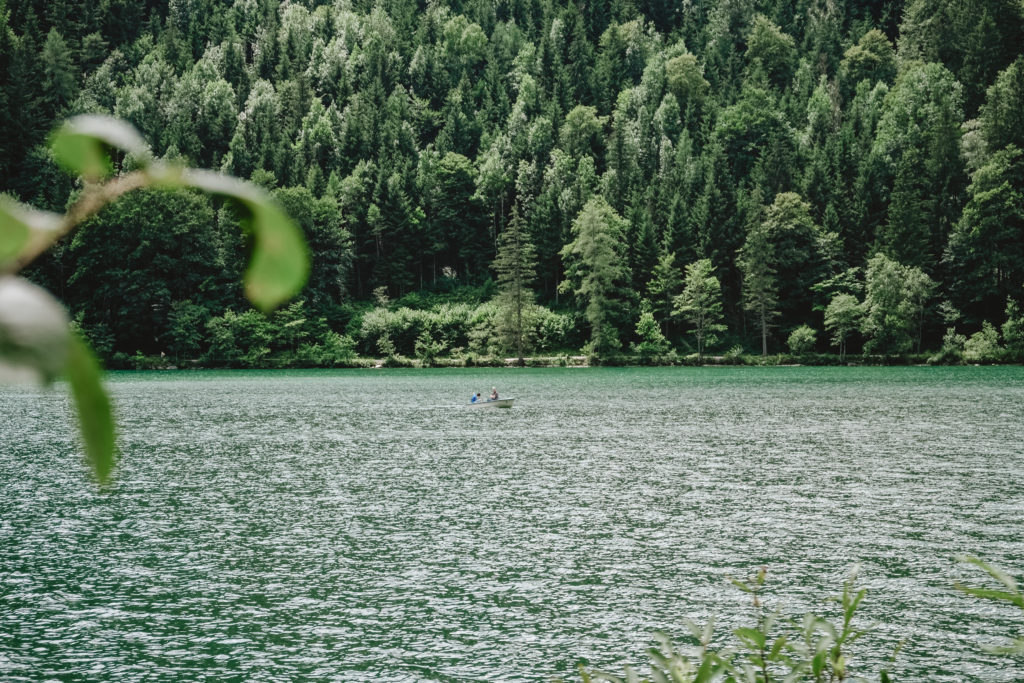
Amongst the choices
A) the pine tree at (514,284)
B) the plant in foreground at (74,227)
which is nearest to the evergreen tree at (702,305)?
the pine tree at (514,284)

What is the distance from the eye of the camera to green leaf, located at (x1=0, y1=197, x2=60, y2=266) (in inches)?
19.0

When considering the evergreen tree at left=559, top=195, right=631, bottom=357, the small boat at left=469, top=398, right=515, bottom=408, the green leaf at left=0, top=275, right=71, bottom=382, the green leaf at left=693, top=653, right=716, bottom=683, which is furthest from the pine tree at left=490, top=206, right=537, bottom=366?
the green leaf at left=0, top=275, right=71, bottom=382

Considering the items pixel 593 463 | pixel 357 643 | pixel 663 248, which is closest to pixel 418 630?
pixel 357 643

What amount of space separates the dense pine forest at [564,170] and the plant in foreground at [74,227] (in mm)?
59791

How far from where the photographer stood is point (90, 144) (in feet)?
1.90

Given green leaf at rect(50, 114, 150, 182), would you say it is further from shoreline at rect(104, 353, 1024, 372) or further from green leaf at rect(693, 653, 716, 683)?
shoreline at rect(104, 353, 1024, 372)

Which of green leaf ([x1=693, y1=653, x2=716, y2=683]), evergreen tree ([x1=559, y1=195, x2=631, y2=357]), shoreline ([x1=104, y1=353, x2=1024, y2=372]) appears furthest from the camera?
evergreen tree ([x1=559, y1=195, x2=631, y2=357])

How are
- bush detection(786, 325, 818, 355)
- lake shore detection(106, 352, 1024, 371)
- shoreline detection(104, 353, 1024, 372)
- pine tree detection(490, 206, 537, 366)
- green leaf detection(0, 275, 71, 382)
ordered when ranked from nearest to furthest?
green leaf detection(0, 275, 71, 382), shoreline detection(104, 353, 1024, 372), lake shore detection(106, 352, 1024, 371), bush detection(786, 325, 818, 355), pine tree detection(490, 206, 537, 366)

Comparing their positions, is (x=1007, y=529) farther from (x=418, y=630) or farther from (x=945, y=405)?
(x=945, y=405)

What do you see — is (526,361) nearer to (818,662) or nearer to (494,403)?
(494,403)

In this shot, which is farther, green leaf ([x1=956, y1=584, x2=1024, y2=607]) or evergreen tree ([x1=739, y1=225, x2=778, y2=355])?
evergreen tree ([x1=739, y1=225, x2=778, y2=355])

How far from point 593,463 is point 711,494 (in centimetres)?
626

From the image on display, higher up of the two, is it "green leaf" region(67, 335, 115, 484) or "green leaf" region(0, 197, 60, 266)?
"green leaf" region(0, 197, 60, 266)

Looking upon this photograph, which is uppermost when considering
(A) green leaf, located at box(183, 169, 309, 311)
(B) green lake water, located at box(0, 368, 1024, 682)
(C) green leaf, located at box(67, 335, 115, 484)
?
(A) green leaf, located at box(183, 169, 309, 311)
